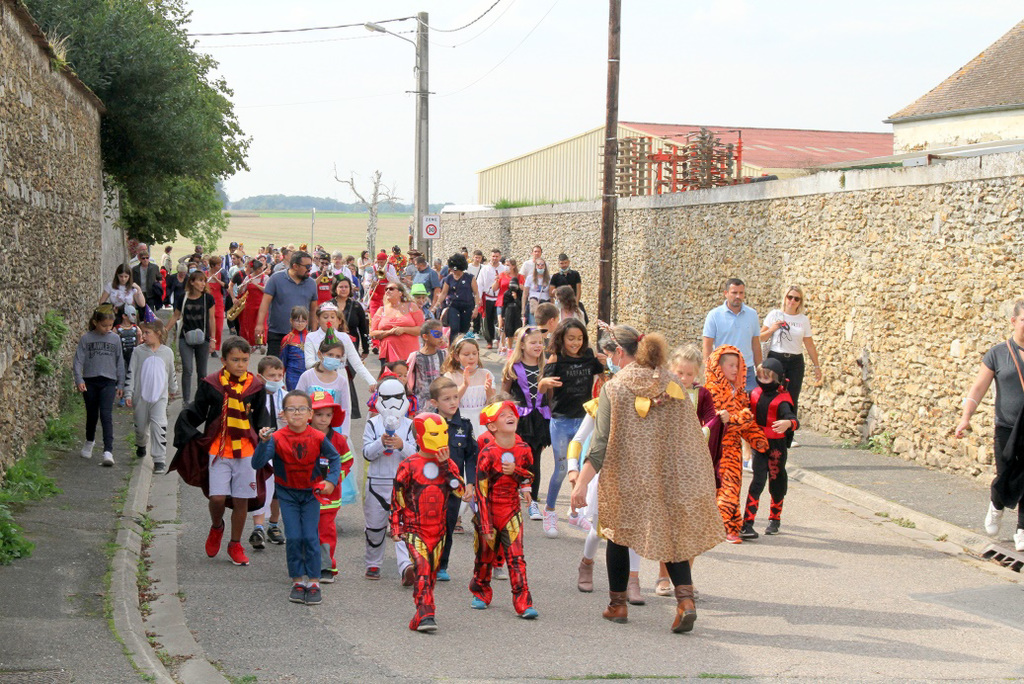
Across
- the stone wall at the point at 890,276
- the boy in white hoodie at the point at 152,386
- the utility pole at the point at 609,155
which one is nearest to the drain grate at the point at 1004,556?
the stone wall at the point at 890,276

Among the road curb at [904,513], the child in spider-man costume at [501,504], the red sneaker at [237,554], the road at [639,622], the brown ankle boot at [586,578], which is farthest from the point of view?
the road curb at [904,513]

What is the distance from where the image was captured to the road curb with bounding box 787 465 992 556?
9.37 meters

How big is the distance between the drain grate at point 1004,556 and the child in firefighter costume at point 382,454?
4434mm

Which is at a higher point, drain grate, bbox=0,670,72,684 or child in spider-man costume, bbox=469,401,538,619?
child in spider-man costume, bbox=469,401,538,619

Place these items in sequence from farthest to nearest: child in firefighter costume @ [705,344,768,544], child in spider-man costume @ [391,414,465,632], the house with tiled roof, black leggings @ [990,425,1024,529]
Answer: the house with tiled roof → black leggings @ [990,425,1024,529] → child in firefighter costume @ [705,344,768,544] → child in spider-man costume @ [391,414,465,632]

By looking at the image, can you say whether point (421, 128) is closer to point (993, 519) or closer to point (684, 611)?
point (993, 519)

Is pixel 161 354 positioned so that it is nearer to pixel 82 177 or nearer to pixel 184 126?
pixel 82 177

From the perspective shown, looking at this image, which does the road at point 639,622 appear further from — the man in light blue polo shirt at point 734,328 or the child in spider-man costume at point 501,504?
the man in light blue polo shirt at point 734,328

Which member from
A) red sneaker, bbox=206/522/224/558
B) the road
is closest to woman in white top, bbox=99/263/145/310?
the road

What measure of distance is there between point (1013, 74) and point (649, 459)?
2361 cm

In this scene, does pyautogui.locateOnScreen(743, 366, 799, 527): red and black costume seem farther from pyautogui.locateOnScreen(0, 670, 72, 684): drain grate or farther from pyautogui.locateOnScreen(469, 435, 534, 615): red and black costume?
pyautogui.locateOnScreen(0, 670, 72, 684): drain grate

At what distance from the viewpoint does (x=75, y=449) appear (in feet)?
39.1

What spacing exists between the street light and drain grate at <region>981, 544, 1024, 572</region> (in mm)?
22009

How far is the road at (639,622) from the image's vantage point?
6.09m
